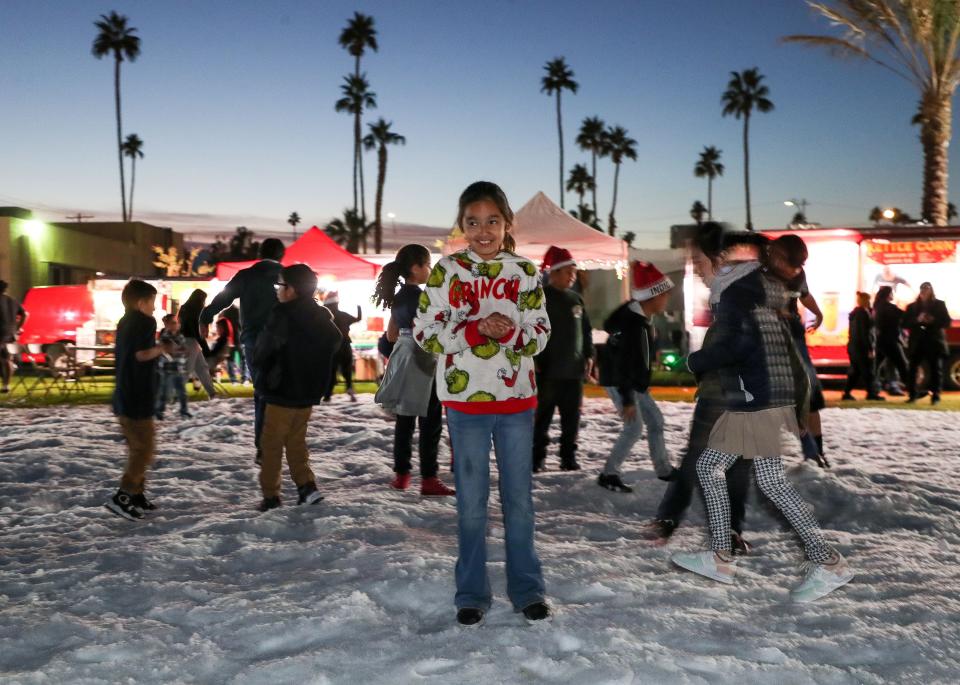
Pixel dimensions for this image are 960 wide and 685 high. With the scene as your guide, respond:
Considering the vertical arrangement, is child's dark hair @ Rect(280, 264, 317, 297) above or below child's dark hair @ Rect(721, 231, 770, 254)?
below

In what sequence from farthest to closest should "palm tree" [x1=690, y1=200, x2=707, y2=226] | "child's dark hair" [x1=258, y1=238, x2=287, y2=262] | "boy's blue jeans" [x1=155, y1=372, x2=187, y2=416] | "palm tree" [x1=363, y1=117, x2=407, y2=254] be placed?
"palm tree" [x1=690, y1=200, x2=707, y2=226], "palm tree" [x1=363, y1=117, x2=407, y2=254], "boy's blue jeans" [x1=155, y1=372, x2=187, y2=416], "child's dark hair" [x1=258, y1=238, x2=287, y2=262]

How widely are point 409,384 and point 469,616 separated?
295 centimetres

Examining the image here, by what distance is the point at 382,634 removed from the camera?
3.86 meters

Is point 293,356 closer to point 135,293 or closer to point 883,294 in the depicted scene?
point 135,293

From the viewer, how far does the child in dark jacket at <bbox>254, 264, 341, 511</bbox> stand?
623 centimetres

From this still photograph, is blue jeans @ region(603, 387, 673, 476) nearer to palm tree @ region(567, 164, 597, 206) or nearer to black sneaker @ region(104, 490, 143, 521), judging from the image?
black sneaker @ region(104, 490, 143, 521)

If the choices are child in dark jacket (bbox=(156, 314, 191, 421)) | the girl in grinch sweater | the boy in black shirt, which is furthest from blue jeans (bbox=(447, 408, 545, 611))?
child in dark jacket (bbox=(156, 314, 191, 421))

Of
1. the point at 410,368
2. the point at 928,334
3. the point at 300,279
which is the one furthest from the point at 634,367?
the point at 928,334

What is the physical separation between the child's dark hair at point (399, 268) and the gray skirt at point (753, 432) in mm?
2973

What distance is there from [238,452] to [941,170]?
20.2m

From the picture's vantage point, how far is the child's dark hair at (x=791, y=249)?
498 cm

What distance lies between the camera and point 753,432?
14.5 feet

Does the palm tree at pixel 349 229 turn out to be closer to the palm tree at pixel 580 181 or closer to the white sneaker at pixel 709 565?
the palm tree at pixel 580 181

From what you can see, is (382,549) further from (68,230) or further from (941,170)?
(68,230)
